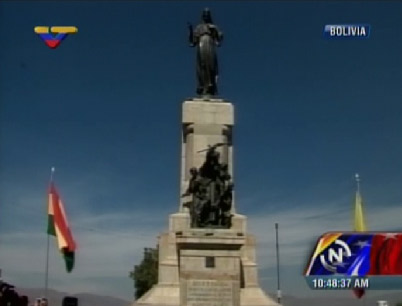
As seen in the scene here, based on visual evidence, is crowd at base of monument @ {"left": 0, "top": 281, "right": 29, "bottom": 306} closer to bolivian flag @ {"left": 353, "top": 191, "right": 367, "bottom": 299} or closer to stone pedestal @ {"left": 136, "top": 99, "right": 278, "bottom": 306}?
stone pedestal @ {"left": 136, "top": 99, "right": 278, "bottom": 306}

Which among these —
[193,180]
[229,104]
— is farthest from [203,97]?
[193,180]

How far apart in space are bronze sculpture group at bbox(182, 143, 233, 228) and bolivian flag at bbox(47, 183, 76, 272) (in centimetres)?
438

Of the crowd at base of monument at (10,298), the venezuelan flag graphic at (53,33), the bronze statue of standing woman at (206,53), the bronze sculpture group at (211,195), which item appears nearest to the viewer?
the crowd at base of monument at (10,298)

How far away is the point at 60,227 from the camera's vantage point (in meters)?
24.3

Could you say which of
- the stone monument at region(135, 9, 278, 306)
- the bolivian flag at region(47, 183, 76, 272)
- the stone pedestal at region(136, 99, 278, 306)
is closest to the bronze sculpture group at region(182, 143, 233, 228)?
the stone monument at region(135, 9, 278, 306)

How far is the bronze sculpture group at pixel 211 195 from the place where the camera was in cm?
2441

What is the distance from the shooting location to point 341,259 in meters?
28.4

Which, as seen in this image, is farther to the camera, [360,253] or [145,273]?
[145,273]

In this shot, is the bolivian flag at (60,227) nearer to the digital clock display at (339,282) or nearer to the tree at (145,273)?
the digital clock display at (339,282)

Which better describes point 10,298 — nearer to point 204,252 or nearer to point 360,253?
point 204,252

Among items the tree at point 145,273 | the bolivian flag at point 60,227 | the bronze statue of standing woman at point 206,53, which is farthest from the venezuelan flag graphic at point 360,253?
the tree at point 145,273

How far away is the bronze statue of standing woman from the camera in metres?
30.2

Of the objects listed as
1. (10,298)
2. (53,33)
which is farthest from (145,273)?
(10,298)

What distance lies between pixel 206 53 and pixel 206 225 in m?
9.39
